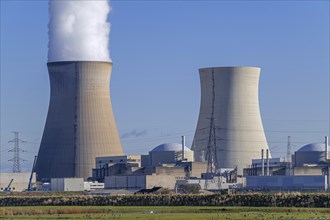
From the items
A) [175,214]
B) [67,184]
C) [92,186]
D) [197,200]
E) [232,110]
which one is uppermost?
[232,110]

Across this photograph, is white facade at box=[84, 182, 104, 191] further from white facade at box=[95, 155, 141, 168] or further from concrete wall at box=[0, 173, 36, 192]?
concrete wall at box=[0, 173, 36, 192]

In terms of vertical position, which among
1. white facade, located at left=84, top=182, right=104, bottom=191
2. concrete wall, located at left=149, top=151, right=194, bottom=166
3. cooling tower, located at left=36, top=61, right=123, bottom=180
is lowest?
white facade, located at left=84, top=182, right=104, bottom=191

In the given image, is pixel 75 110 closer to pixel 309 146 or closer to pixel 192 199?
pixel 192 199

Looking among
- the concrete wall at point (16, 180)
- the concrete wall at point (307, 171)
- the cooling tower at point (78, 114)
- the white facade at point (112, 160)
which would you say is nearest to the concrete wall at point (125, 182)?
the white facade at point (112, 160)

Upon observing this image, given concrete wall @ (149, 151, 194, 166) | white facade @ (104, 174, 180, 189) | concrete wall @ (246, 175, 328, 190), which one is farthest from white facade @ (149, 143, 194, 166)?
concrete wall @ (246, 175, 328, 190)

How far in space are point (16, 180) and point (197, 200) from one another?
39559mm

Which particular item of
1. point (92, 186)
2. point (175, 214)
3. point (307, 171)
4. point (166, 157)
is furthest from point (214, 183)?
point (175, 214)

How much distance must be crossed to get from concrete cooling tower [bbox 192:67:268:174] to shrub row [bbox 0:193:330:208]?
63.7ft

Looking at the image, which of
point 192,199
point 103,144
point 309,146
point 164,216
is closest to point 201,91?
point 103,144

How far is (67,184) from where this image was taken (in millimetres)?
73625

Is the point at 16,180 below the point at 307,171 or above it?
below

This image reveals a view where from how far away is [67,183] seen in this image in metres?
73.7

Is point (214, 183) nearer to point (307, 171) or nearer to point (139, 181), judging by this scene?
point (139, 181)

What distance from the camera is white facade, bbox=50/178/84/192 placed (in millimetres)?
73062
